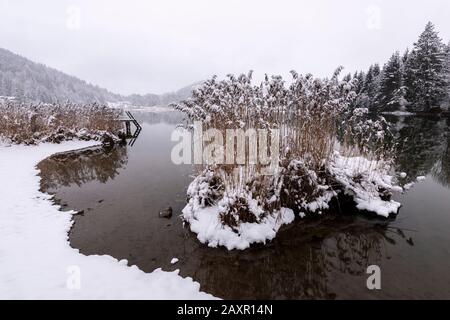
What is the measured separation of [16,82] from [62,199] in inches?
4872

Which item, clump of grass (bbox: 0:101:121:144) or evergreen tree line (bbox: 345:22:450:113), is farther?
evergreen tree line (bbox: 345:22:450:113)

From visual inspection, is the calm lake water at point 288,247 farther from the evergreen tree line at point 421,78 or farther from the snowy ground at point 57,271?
the evergreen tree line at point 421,78

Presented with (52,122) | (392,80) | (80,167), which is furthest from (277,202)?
(392,80)

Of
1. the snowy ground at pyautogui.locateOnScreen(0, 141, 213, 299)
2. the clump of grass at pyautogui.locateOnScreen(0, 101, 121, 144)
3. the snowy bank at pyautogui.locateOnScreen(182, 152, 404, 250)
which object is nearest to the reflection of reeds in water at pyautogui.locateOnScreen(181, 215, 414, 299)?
the snowy bank at pyautogui.locateOnScreen(182, 152, 404, 250)

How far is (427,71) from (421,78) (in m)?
0.96

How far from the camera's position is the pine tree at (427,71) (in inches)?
1209

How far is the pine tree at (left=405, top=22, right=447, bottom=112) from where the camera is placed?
30719mm

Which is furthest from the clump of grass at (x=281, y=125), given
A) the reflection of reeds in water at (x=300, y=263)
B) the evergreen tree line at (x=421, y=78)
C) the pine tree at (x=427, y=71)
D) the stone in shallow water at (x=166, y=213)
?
the pine tree at (x=427, y=71)

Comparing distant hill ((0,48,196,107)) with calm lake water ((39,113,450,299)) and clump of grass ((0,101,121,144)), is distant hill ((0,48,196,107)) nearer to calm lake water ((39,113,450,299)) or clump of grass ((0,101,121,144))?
clump of grass ((0,101,121,144))

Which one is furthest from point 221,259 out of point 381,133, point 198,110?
point 381,133

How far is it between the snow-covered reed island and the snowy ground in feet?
4.45

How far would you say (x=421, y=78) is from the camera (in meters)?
31.5
